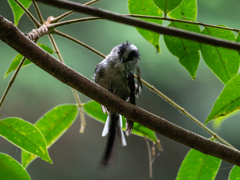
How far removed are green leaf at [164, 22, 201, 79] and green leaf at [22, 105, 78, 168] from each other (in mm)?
530

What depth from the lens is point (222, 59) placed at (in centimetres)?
95

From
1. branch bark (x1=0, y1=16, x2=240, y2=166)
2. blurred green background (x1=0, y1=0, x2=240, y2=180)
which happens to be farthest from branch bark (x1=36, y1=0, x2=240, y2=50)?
blurred green background (x1=0, y1=0, x2=240, y2=180)

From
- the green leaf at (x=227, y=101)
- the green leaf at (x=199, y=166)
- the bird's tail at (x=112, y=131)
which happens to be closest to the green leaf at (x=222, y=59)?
the green leaf at (x=227, y=101)

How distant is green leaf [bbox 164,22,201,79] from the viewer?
98cm

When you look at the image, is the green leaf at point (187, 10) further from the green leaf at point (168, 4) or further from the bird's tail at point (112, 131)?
the bird's tail at point (112, 131)

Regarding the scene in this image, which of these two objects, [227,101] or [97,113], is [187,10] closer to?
[227,101]

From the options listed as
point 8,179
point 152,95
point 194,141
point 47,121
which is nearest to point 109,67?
point 47,121

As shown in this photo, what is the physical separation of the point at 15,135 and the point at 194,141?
546 mm

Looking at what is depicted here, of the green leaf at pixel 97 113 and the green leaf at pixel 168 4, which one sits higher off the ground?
the green leaf at pixel 168 4

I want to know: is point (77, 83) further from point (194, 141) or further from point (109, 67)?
point (109, 67)

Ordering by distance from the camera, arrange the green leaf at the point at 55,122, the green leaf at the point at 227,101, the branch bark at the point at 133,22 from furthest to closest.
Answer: the green leaf at the point at 55,122 → the green leaf at the point at 227,101 → the branch bark at the point at 133,22

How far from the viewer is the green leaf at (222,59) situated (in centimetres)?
94

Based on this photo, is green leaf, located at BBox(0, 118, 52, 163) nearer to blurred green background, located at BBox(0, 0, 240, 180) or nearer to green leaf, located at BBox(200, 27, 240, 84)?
green leaf, located at BBox(200, 27, 240, 84)

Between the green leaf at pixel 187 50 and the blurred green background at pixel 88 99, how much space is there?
1.92 meters
